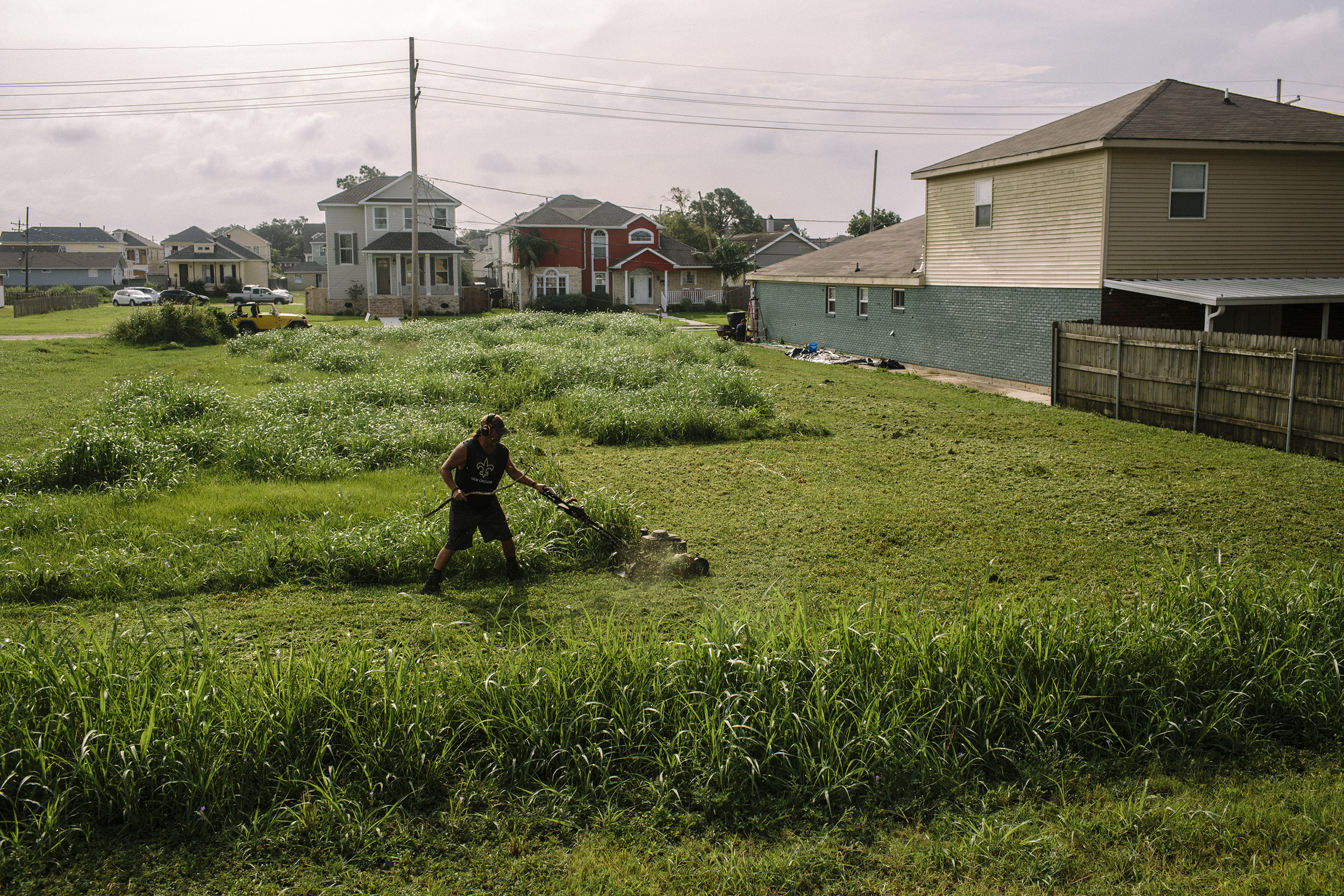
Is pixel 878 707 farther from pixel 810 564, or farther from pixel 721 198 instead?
pixel 721 198

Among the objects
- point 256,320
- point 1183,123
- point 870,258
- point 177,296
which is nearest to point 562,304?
point 256,320

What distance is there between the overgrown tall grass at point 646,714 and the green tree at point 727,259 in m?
54.8

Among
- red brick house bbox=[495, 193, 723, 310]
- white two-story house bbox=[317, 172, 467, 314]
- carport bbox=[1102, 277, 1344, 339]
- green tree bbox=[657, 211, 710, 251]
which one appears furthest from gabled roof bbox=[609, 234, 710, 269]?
carport bbox=[1102, 277, 1344, 339]

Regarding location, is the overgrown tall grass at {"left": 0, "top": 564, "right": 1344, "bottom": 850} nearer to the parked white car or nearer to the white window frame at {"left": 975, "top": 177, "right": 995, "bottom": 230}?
the white window frame at {"left": 975, "top": 177, "right": 995, "bottom": 230}

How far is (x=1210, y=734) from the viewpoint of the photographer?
543 centimetres

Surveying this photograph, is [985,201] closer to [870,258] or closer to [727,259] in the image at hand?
[870,258]

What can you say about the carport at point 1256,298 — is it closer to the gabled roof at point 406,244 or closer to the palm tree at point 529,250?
the gabled roof at point 406,244

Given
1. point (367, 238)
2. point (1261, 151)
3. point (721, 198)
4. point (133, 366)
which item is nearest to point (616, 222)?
point (367, 238)

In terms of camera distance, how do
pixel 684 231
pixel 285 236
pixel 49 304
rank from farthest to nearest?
pixel 285 236 → pixel 684 231 → pixel 49 304

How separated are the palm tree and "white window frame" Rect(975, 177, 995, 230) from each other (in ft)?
114

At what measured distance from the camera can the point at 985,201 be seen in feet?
77.5

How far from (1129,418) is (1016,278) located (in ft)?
21.8

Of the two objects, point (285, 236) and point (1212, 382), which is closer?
point (1212, 382)

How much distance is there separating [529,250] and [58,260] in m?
61.6
